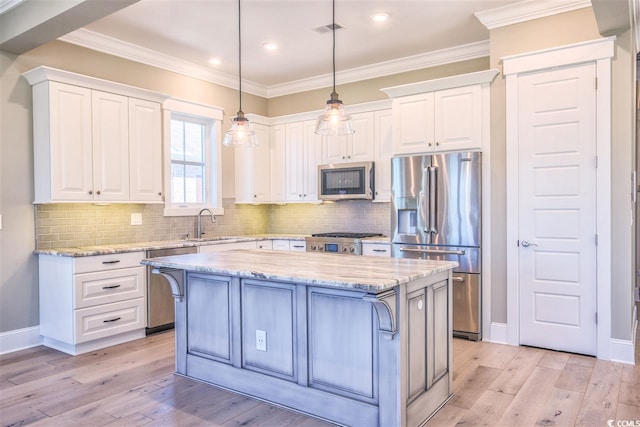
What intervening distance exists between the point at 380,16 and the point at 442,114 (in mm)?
1058

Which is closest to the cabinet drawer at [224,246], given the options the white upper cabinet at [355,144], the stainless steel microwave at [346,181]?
the stainless steel microwave at [346,181]

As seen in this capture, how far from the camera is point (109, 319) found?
3.87 metres

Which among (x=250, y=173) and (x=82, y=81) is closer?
(x=82, y=81)

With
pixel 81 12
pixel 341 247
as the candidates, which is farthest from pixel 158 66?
pixel 341 247

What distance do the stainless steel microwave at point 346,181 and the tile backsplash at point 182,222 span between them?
→ 359mm

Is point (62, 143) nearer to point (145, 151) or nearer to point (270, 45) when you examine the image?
point (145, 151)

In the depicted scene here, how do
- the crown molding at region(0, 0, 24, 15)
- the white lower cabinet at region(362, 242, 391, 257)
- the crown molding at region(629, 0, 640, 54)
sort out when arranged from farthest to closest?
the white lower cabinet at region(362, 242, 391, 257), the crown molding at region(0, 0, 24, 15), the crown molding at region(629, 0, 640, 54)

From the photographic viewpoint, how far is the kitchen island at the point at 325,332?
2266 millimetres

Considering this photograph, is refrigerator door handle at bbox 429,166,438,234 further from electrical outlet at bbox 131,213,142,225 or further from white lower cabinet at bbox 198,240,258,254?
electrical outlet at bbox 131,213,142,225

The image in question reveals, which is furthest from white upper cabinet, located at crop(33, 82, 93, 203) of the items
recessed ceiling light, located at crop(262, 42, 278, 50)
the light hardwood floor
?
recessed ceiling light, located at crop(262, 42, 278, 50)

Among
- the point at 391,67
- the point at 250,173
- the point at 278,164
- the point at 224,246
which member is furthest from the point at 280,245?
the point at 391,67

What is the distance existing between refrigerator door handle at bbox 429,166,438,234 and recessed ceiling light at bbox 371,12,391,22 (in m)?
1.39

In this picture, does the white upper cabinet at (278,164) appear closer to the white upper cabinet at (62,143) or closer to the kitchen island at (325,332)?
the white upper cabinet at (62,143)

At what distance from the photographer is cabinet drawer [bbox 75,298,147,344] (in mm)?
3689
